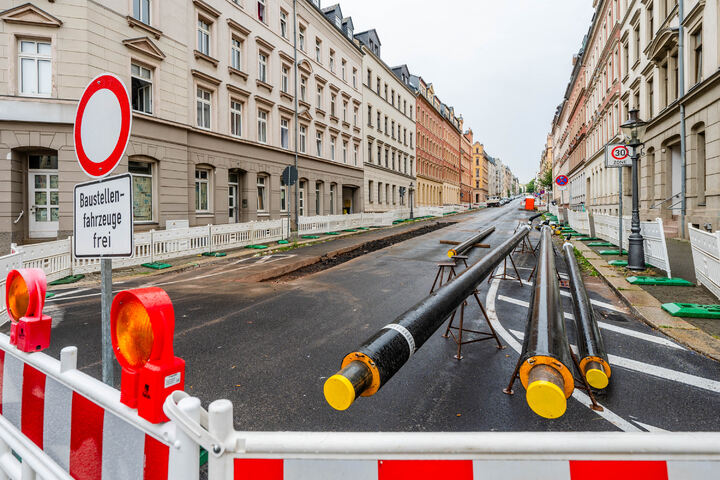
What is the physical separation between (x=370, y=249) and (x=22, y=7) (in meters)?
14.4

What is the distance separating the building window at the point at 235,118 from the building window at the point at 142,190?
5.45m

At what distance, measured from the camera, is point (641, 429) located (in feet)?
9.96

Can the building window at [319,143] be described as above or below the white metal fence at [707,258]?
above

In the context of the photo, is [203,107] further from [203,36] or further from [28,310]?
[28,310]

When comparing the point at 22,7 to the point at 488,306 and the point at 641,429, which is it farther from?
the point at 641,429

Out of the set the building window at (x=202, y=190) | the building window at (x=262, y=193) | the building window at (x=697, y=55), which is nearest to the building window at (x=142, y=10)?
the building window at (x=202, y=190)

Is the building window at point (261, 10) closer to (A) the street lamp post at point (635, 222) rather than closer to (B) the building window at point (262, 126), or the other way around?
(B) the building window at point (262, 126)

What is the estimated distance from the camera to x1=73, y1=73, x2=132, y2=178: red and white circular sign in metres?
2.34

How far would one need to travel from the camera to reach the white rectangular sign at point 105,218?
2152mm

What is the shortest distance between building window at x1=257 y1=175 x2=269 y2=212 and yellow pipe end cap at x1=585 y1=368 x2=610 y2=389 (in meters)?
21.1

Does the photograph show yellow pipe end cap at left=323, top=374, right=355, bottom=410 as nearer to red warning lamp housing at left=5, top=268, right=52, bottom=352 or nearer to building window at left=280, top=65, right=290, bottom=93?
red warning lamp housing at left=5, top=268, right=52, bottom=352

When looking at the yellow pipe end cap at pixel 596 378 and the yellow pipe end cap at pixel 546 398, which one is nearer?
the yellow pipe end cap at pixel 546 398

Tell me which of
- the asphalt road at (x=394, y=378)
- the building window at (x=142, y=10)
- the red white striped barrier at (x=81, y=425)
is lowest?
the asphalt road at (x=394, y=378)

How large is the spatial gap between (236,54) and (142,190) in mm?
9759
